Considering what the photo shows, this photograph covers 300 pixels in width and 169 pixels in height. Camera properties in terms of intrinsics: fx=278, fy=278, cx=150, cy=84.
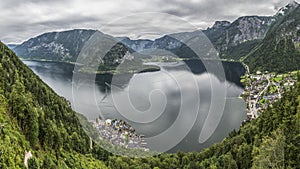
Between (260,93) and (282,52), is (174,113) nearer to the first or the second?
(260,93)

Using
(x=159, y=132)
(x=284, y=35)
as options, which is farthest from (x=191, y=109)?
(x=284, y=35)

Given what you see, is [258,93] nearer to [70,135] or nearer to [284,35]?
[70,135]

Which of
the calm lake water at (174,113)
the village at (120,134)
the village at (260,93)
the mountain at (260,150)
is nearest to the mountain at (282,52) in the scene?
the village at (260,93)

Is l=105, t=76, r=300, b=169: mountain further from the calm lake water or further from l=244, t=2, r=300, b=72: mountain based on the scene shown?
l=244, t=2, r=300, b=72: mountain

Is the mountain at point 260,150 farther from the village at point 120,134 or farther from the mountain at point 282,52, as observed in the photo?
the mountain at point 282,52

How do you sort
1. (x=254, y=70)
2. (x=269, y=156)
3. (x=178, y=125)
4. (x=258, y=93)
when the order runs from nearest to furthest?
(x=269, y=156) < (x=178, y=125) < (x=258, y=93) < (x=254, y=70)

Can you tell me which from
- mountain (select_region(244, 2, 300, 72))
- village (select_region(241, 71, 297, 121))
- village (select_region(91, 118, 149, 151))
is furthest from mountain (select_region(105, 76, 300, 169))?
mountain (select_region(244, 2, 300, 72))
